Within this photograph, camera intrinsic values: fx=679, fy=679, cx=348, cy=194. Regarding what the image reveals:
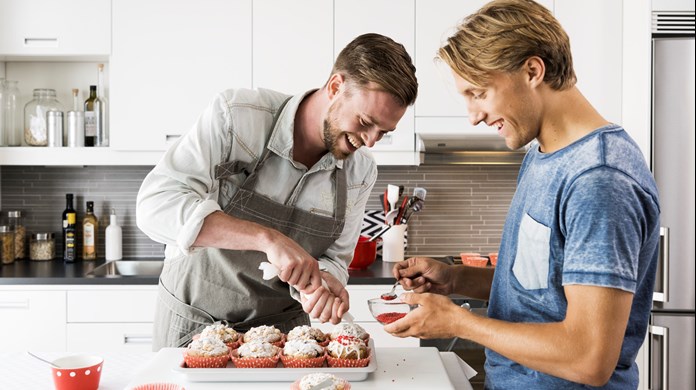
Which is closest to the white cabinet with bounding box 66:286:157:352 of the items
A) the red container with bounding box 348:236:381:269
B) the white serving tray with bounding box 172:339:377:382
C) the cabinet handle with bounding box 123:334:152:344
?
the cabinet handle with bounding box 123:334:152:344

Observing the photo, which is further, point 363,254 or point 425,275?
point 363,254

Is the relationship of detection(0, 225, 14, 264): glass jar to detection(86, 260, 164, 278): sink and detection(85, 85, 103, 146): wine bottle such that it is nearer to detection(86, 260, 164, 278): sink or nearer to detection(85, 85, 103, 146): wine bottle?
detection(86, 260, 164, 278): sink

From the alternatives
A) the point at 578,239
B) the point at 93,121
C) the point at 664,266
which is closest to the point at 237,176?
the point at 578,239

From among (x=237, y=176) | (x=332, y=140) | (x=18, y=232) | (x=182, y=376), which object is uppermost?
(x=332, y=140)

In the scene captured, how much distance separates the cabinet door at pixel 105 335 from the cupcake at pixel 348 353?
65.5 inches

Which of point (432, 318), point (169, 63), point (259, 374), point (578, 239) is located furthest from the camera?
point (169, 63)

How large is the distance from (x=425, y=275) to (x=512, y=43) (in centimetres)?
75

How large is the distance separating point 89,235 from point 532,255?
9.24 ft

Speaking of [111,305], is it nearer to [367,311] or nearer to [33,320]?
[33,320]

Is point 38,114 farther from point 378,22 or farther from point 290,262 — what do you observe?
point 290,262

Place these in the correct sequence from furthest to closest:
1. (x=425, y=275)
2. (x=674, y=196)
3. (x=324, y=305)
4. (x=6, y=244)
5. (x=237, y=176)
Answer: (x=6, y=244), (x=674, y=196), (x=237, y=176), (x=425, y=275), (x=324, y=305)

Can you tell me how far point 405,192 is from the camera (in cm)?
382

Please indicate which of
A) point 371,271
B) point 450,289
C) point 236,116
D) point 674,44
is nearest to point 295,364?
point 450,289

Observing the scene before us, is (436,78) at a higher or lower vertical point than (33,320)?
higher
